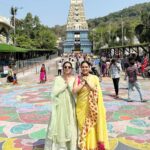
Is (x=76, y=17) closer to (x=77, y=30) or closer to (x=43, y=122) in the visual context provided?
(x=77, y=30)

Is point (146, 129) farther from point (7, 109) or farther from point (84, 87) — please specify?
point (7, 109)

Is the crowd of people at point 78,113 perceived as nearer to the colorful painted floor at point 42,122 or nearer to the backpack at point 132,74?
the colorful painted floor at point 42,122

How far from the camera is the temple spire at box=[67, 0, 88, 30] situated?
109 meters

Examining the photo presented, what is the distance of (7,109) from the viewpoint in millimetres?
11047

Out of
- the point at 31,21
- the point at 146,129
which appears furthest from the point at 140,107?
the point at 31,21

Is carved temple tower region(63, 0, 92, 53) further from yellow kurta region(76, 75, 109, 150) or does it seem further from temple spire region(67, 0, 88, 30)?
yellow kurta region(76, 75, 109, 150)

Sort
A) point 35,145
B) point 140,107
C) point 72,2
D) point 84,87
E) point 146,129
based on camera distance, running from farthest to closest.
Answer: point 72,2, point 140,107, point 146,129, point 35,145, point 84,87

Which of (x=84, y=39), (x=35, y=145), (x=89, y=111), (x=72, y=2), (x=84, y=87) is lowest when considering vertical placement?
(x=35, y=145)

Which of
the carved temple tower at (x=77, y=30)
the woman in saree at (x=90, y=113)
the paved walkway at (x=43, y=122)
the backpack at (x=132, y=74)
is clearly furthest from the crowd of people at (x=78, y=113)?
the carved temple tower at (x=77, y=30)

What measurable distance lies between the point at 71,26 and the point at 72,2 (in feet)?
24.2

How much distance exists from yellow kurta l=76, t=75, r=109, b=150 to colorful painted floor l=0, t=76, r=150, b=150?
126cm

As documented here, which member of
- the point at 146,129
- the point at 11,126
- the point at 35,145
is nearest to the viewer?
the point at 35,145

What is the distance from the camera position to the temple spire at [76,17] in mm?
108750

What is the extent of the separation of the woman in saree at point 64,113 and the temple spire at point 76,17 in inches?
4114
